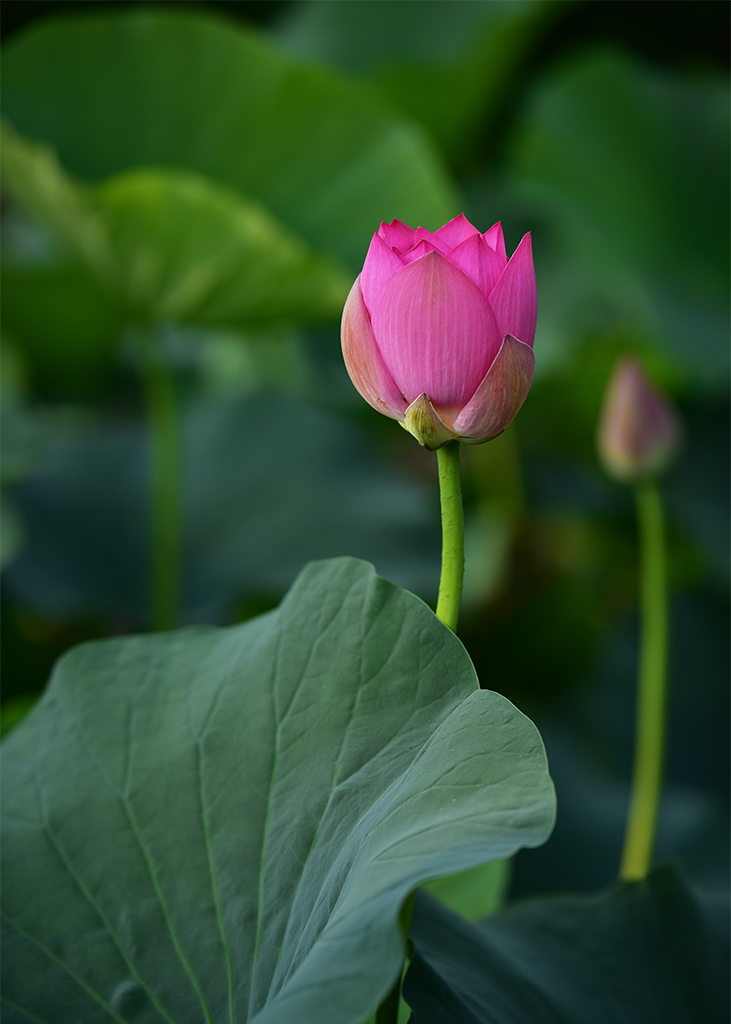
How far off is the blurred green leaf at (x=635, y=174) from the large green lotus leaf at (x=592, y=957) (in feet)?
3.64

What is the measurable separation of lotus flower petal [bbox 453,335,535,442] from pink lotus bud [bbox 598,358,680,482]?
1.76 feet

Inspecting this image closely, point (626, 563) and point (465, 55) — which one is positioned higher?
point (465, 55)

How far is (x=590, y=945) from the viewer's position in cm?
55

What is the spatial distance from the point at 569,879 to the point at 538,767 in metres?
0.78

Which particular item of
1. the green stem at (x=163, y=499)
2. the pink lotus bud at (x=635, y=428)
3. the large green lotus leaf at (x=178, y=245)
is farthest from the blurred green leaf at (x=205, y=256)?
the pink lotus bud at (x=635, y=428)

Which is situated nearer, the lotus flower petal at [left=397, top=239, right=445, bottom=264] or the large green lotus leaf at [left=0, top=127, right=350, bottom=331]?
the lotus flower petal at [left=397, top=239, right=445, bottom=264]

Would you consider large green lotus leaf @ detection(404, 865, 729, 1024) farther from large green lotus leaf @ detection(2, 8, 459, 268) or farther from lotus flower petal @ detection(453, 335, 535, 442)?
large green lotus leaf @ detection(2, 8, 459, 268)

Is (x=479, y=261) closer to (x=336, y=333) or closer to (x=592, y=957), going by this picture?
(x=592, y=957)

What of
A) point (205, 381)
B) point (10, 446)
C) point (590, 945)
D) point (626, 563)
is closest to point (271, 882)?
Result: point (590, 945)

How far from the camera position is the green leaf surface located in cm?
135

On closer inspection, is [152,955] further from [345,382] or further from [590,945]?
[345,382]

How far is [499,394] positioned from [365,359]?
6 centimetres

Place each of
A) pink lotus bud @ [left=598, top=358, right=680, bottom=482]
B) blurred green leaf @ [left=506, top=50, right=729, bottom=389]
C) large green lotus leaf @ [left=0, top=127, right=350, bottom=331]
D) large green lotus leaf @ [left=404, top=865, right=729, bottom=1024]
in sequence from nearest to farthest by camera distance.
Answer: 1. large green lotus leaf @ [left=404, top=865, right=729, bottom=1024]
2. pink lotus bud @ [left=598, top=358, right=680, bottom=482]
3. large green lotus leaf @ [left=0, top=127, right=350, bottom=331]
4. blurred green leaf @ [left=506, top=50, right=729, bottom=389]

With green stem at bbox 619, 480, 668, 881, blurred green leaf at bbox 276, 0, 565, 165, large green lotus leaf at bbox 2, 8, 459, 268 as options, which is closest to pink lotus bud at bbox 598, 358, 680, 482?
green stem at bbox 619, 480, 668, 881
